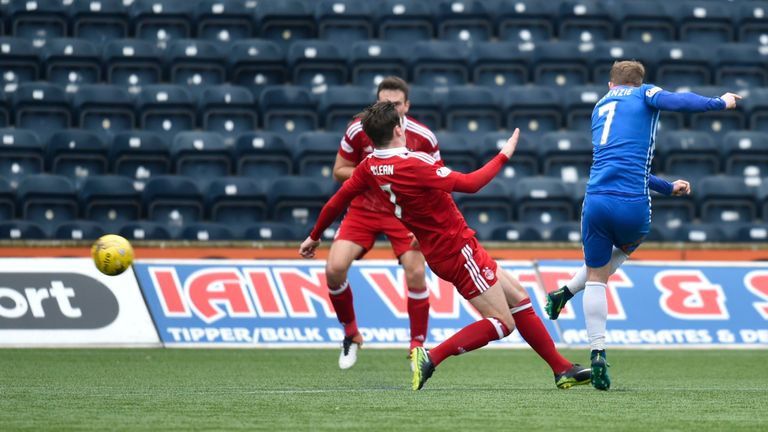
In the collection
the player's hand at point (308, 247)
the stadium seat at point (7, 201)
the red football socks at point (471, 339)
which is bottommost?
the stadium seat at point (7, 201)

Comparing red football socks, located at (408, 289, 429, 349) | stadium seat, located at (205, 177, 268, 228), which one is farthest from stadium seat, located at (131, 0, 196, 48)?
red football socks, located at (408, 289, 429, 349)

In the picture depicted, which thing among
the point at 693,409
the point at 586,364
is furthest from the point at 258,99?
the point at 693,409

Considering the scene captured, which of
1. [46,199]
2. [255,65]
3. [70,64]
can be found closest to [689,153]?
[255,65]

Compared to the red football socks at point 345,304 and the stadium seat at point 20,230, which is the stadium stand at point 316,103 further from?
the red football socks at point 345,304

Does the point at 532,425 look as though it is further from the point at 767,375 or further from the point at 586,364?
the point at 586,364

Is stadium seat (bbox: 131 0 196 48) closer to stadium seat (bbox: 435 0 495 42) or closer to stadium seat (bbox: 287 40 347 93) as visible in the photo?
stadium seat (bbox: 287 40 347 93)

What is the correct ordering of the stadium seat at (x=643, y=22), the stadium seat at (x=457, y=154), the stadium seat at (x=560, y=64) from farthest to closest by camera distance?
the stadium seat at (x=643, y=22)
the stadium seat at (x=560, y=64)
the stadium seat at (x=457, y=154)

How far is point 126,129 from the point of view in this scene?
16.7 metres

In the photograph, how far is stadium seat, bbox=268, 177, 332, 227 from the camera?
15.2 meters

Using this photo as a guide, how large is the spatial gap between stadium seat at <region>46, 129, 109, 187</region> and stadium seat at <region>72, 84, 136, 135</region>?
710mm

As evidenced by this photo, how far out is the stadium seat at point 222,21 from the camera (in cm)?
1831

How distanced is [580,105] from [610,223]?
9726 mm

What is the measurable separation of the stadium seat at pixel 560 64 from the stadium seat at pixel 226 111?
4.37 metres

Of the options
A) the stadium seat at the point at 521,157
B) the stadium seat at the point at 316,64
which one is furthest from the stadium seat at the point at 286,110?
the stadium seat at the point at 521,157
